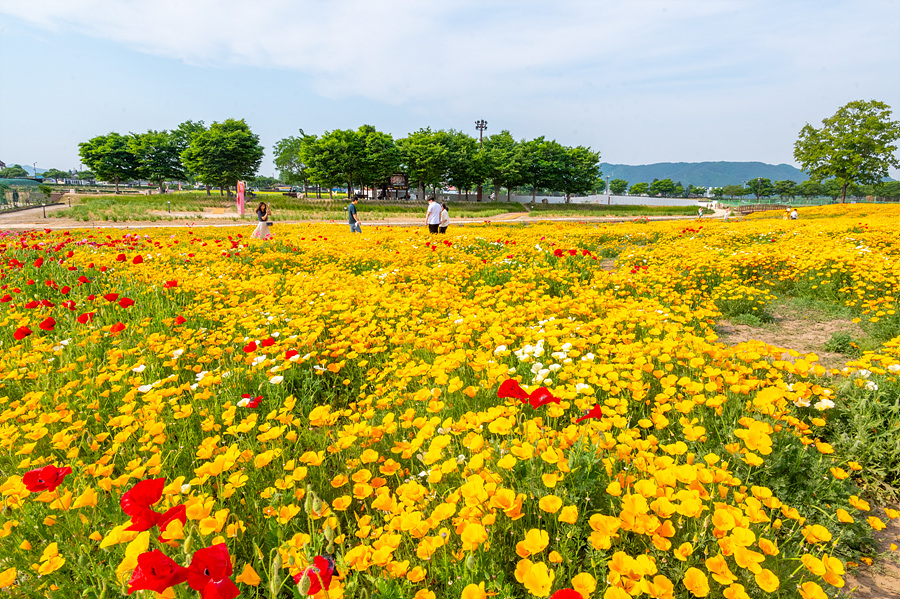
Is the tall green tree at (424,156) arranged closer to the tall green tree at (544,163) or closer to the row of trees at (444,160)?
the row of trees at (444,160)

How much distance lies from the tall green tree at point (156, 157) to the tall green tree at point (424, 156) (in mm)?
33074

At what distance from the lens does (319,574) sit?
1.30 meters

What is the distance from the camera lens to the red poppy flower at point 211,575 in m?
1.04

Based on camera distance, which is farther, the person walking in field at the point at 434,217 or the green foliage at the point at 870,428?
the person walking in field at the point at 434,217

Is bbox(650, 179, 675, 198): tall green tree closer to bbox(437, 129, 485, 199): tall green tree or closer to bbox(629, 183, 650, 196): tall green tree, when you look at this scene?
bbox(629, 183, 650, 196): tall green tree

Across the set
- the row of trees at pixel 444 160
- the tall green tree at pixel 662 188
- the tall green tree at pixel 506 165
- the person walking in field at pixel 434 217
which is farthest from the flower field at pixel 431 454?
the tall green tree at pixel 662 188

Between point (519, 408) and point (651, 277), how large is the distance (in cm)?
460

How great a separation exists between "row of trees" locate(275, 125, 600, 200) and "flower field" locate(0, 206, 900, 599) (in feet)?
156

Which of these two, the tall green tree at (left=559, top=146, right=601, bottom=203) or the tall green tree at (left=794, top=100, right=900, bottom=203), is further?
the tall green tree at (left=559, top=146, right=601, bottom=203)

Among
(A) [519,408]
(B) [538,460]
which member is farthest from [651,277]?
(B) [538,460]

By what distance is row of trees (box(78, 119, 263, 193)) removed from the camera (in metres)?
49.5

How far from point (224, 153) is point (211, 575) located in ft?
188

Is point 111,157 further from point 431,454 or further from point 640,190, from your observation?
point 640,190

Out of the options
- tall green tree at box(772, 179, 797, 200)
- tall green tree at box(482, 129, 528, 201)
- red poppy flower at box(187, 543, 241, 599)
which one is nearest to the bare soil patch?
red poppy flower at box(187, 543, 241, 599)
